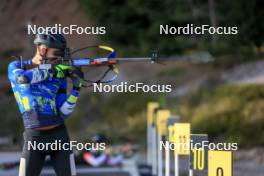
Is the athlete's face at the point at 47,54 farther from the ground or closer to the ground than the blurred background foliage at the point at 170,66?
closer to the ground

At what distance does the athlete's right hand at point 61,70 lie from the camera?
6525 mm

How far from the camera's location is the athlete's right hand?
6.53m

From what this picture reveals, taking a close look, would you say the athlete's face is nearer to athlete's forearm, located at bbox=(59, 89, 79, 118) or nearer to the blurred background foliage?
athlete's forearm, located at bbox=(59, 89, 79, 118)

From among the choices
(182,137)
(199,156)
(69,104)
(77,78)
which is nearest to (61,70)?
(77,78)

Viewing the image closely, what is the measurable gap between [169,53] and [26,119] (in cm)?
1529

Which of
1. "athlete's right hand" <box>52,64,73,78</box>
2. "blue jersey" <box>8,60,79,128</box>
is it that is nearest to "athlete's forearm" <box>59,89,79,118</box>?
"blue jersey" <box>8,60,79,128</box>

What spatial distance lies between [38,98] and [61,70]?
33cm

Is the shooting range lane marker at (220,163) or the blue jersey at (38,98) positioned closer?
the shooting range lane marker at (220,163)

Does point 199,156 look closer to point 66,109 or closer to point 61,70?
point 66,109

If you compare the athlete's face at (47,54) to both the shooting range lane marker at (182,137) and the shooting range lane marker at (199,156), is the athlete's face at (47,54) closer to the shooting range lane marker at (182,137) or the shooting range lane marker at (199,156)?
the shooting range lane marker at (199,156)

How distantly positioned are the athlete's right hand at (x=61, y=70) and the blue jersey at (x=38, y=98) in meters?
0.05

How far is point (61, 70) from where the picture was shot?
6566 millimetres

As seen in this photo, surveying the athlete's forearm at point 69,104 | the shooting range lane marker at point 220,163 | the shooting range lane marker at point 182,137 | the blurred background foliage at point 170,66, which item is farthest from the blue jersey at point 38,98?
the blurred background foliage at point 170,66

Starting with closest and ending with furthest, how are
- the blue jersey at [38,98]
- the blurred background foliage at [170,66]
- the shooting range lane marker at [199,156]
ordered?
the blue jersey at [38,98], the shooting range lane marker at [199,156], the blurred background foliage at [170,66]
